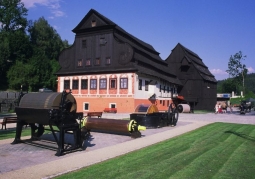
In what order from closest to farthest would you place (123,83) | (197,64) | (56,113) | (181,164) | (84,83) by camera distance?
(181,164) < (56,113) < (123,83) < (84,83) < (197,64)

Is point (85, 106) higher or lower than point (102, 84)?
lower

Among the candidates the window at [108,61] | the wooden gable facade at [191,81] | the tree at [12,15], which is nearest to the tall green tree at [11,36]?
the tree at [12,15]

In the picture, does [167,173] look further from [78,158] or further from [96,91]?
[96,91]

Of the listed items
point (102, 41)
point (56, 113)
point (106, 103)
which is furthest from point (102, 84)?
point (56, 113)

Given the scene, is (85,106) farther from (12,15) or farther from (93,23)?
(12,15)

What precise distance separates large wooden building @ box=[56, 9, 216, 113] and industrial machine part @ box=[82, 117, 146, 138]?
2130cm

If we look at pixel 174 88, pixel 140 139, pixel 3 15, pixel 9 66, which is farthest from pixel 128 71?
pixel 3 15

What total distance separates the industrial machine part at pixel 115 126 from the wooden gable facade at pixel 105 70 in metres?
21.3

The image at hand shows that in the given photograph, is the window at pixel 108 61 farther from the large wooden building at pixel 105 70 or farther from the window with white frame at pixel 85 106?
the window with white frame at pixel 85 106

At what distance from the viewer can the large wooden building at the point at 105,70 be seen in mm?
37375

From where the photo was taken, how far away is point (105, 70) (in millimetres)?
38656

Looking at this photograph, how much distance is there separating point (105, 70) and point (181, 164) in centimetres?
3160

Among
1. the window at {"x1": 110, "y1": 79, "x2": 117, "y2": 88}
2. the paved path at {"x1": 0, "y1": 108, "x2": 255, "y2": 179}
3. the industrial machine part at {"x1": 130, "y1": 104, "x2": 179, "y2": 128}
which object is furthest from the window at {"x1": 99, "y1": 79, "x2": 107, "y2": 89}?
the paved path at {"x1": 0, "y1": 108, "x2": 255, "y2": 179}

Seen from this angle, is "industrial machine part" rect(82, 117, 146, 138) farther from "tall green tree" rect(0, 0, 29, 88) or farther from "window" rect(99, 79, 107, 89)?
"tall green tree" rect(0, 0, 29, 88)
